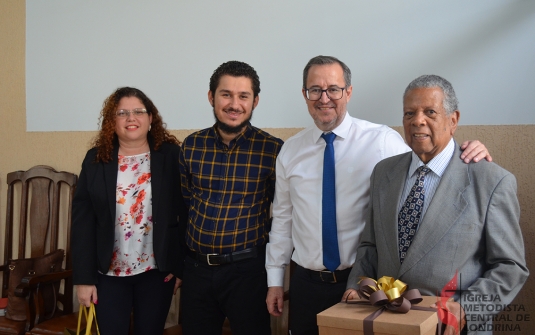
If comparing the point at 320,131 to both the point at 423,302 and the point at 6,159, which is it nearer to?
the point at 423,302

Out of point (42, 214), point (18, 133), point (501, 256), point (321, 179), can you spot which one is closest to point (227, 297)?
point (321, 179)

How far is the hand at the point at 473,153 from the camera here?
1.67m

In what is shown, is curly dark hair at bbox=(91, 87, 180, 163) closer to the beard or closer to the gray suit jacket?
the beard

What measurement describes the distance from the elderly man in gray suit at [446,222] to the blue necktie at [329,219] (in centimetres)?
18

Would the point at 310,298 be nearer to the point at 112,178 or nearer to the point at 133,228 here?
the point at 133,228

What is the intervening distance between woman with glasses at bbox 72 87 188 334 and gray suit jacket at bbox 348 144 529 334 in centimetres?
118

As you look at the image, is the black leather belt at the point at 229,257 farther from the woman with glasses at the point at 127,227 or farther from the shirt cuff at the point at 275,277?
the woman with glasses at the point at 127,227

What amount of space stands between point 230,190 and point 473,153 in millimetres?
1023

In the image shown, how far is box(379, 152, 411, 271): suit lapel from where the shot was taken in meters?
1.73

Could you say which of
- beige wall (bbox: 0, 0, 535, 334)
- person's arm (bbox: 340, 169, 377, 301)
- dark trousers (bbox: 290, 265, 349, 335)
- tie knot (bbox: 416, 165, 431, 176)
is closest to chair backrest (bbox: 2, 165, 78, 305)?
beige wall (bbox: 0, 0, 535, 334)

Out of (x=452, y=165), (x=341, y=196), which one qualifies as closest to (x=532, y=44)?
(x=452, y=165)

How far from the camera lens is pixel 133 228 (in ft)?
8.20

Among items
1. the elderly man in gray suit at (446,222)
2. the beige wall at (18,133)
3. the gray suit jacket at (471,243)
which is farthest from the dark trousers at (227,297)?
the beige wall at (18,133)

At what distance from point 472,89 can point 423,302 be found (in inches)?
47.7
